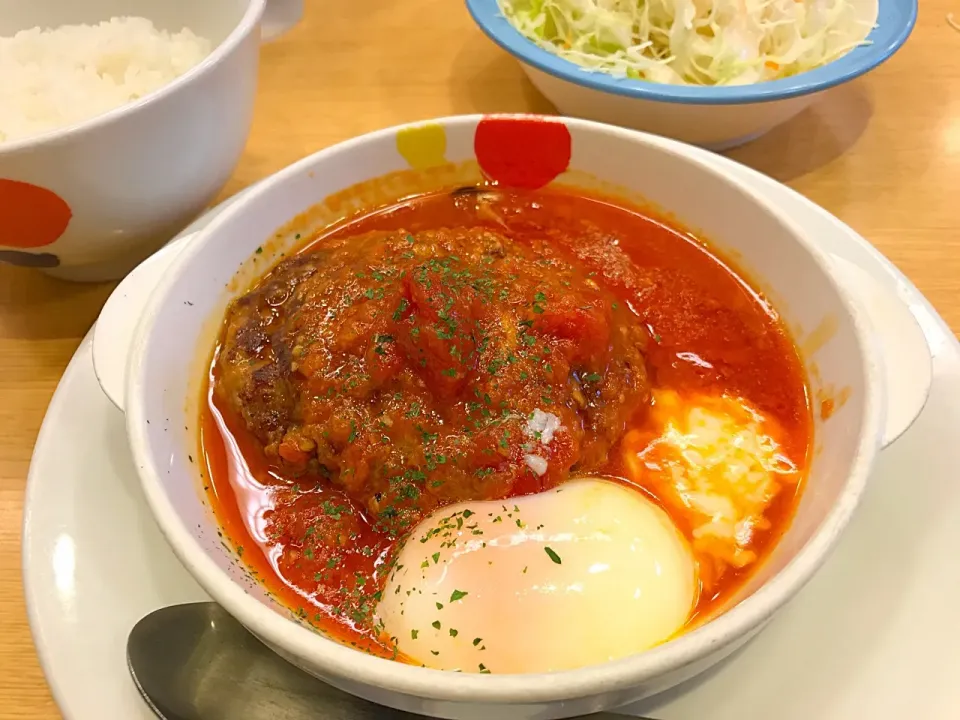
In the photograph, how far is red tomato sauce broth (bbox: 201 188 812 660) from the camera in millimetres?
1428

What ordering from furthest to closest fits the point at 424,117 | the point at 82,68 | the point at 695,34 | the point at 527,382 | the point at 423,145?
the point at 424,117
the point at 695,34
the point at 82,68
the point at 423,145
the point at 527,382

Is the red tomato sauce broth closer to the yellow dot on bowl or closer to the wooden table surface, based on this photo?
the yellow dot on bowl

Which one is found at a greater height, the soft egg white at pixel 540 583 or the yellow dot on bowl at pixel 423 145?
the yellow dot on bowl at pixel 423 145

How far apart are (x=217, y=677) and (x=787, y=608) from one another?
3.27 ft

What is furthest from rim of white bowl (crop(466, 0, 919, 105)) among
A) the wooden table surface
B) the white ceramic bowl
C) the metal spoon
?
→ the metal spoon

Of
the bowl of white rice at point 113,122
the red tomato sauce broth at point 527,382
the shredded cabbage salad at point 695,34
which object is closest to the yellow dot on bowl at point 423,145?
the red tomato sauce broth at point 527,382

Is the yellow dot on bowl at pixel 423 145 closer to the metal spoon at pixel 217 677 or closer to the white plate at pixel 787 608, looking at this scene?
the white plate at pixel 787 608

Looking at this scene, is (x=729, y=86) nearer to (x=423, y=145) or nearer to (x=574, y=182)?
(x=574, y=182)

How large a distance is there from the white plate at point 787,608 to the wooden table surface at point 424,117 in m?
0.28

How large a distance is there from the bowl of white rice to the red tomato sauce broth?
421mm

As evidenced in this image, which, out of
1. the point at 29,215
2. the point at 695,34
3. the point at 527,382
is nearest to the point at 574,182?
the point at 527,382

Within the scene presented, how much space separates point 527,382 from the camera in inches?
60.0

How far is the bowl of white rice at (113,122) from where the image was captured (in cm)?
176

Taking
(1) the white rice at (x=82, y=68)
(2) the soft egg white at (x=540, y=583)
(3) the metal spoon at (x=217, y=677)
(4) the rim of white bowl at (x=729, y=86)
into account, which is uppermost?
(4) the rim of white bowl at (x=729, y=86)
